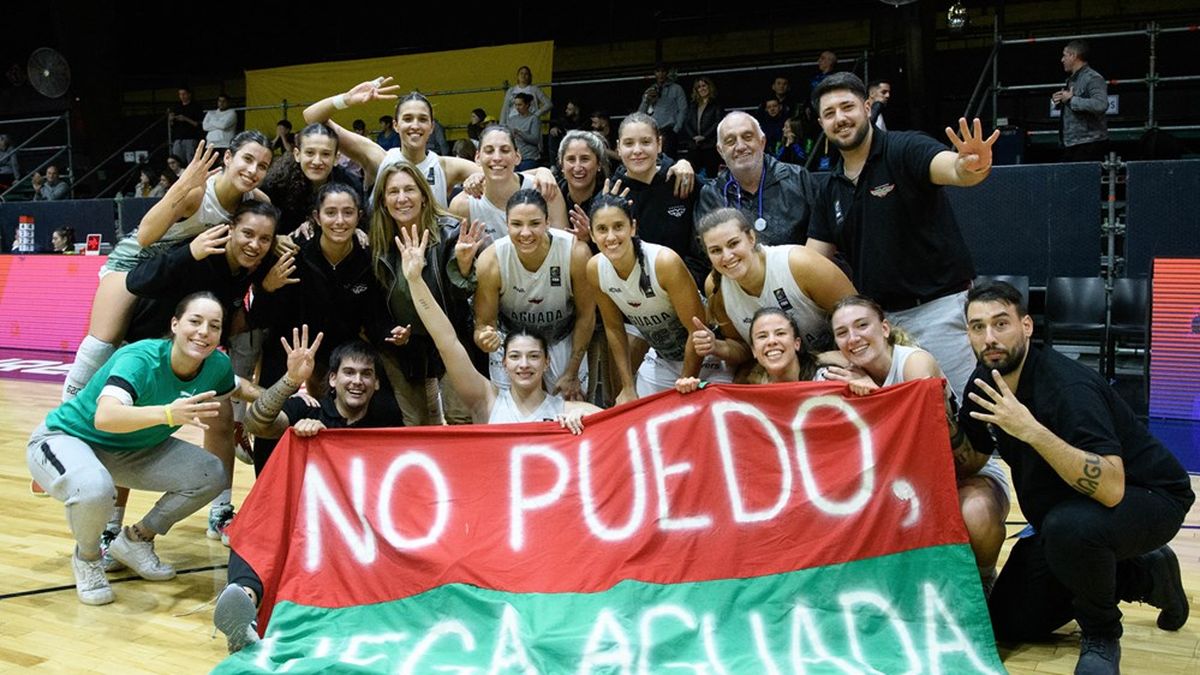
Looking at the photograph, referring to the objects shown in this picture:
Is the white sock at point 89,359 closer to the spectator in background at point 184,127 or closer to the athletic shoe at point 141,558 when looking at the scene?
the athletic shoe at point 141,558

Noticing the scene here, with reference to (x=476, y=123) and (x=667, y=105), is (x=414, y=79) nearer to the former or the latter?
(x=476, y=123)

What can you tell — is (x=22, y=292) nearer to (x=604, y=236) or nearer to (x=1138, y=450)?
(x=604, y=236)

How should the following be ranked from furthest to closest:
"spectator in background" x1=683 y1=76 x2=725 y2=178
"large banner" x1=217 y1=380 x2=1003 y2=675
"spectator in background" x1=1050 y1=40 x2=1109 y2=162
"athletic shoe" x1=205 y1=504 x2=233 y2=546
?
Answer: "spectator in background" x1=683 y1=76 x2=725 y2=178, "spectator in background" x1=1050 y1=40 x2=1109 y2=162, "athletic shoe" x1=205 y1=504 x2=233 y2=546, "large banner" x1=217 y1=380 x2=1003 y2=675

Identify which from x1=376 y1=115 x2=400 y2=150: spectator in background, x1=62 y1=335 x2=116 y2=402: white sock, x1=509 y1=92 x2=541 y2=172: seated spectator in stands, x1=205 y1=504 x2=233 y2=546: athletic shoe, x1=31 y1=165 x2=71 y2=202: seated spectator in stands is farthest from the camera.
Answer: x1=31 y1=165 x2=71 y2=202: seated spectator in stands

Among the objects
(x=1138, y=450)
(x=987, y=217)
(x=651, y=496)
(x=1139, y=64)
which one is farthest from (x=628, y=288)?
(x=1139, y=64)

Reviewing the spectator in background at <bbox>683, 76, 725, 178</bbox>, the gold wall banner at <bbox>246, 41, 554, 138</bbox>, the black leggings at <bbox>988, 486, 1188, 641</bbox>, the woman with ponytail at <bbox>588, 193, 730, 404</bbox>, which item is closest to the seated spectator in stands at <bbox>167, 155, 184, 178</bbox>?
the gold wall banner at <bbox>246, 41, 554, 138</bbox>

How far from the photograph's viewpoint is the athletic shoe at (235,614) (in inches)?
135

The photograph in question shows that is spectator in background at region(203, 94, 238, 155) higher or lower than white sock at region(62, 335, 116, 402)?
higher

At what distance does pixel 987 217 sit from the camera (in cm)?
923

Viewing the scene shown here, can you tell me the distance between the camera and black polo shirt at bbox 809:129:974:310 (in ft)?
13.9

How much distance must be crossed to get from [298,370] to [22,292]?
9517 mm

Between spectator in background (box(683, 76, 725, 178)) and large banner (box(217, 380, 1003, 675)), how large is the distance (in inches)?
318

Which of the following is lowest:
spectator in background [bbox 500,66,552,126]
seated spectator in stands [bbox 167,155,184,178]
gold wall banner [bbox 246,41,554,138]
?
seated spectator in stands [bbox 167,155,184,178]

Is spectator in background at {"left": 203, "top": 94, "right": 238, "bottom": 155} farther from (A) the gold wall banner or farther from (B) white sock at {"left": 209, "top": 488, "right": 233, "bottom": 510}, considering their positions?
(B) white sock at {"left": 209, "top": 488, "right": 233, "bottom": 510}
